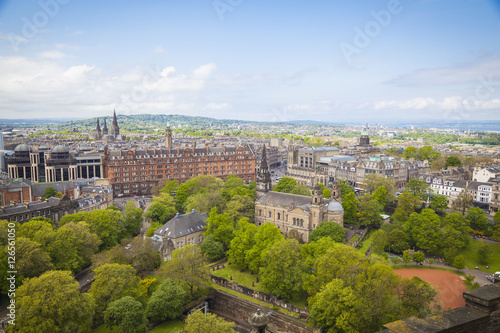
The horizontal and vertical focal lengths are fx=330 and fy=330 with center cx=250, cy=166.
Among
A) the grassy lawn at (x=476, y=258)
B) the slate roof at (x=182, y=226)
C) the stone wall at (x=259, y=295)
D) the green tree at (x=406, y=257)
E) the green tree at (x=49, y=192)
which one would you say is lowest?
A: the stone wall at (x=259, y=295)

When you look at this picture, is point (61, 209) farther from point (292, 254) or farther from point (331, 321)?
point (331, 321)

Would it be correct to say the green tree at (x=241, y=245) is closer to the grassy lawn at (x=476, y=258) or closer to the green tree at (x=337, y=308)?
the green tree at (x=337, y=308)

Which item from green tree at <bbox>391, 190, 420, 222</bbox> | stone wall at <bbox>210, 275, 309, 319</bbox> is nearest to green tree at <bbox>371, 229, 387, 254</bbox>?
green tree at <bbox>391, 190, 420, 222</bbox>

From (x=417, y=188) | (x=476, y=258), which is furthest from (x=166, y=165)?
(x=476, y=258)

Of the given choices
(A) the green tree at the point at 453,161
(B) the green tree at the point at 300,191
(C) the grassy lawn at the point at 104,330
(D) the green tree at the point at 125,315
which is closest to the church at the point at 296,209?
(B) the green tree at the point at 300,191

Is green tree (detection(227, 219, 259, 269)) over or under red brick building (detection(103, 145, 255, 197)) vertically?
under

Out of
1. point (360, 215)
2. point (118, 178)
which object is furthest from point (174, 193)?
point (360, 215)

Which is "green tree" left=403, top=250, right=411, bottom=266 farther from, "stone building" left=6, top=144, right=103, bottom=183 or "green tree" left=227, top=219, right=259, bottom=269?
"stone building" left=6, top=144, right=103, bottom=183
